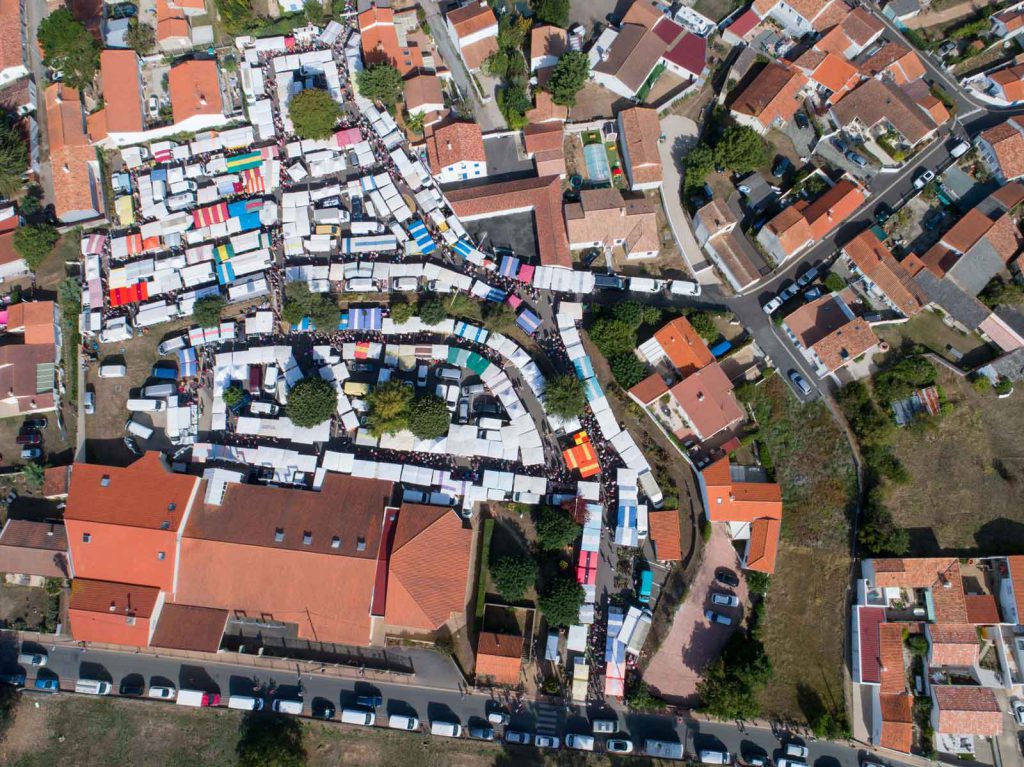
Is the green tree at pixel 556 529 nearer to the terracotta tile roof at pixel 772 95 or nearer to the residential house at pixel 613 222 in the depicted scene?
the residential house at pixel 613 222

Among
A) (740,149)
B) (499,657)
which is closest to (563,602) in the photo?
(499,657)

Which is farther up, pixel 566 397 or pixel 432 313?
pixel 432 313

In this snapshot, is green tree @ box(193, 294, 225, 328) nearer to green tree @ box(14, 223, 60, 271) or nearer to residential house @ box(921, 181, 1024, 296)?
green tree @ box(14, 223, 60, 271)

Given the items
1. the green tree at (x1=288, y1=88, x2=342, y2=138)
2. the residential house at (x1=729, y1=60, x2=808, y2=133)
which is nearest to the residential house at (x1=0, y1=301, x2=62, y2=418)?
the green tree at (x1=288, y1=88, x2=342, y2=138)

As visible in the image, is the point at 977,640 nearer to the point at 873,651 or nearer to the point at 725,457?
the point at 873,651

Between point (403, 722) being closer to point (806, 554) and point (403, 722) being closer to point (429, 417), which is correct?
point (429, 417)

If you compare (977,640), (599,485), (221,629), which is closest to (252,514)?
(221,629)

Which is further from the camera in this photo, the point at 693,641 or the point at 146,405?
the point at 146,405
